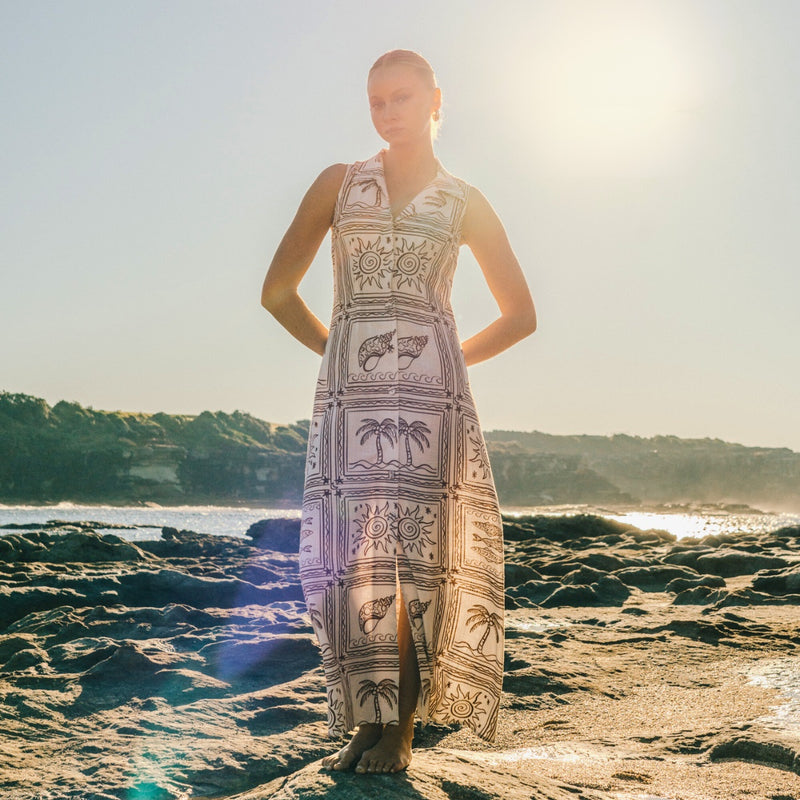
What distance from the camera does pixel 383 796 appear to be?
2.49 meters

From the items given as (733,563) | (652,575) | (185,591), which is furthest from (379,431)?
(733,563)

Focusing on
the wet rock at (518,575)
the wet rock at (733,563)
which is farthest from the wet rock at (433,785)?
the wet rock at (733,563)

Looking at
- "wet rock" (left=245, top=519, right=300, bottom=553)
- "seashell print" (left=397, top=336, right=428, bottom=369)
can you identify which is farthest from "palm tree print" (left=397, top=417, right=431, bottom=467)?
"wet rock" (left=245, top=519, right=300, bottom=553)

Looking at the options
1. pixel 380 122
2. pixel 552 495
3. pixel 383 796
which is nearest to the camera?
pixel 383 796

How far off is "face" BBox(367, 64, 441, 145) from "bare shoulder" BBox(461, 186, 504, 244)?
27 centimetres

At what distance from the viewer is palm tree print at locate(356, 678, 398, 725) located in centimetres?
269

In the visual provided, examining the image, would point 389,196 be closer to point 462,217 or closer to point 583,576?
point 462,217

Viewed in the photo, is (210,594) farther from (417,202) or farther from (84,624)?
(417,202)

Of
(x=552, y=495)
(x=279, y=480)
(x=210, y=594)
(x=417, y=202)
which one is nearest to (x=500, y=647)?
(x=417, y=202)

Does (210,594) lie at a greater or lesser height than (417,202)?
lesser

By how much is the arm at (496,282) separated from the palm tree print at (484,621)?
2.84ft

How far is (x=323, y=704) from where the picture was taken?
4.45 meters

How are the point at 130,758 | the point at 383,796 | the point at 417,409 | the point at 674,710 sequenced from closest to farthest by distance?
the point at 383,796 < the point at 417,409 < the point at 130,758 < the point at 674,710

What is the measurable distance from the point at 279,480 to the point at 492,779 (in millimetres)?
51978
